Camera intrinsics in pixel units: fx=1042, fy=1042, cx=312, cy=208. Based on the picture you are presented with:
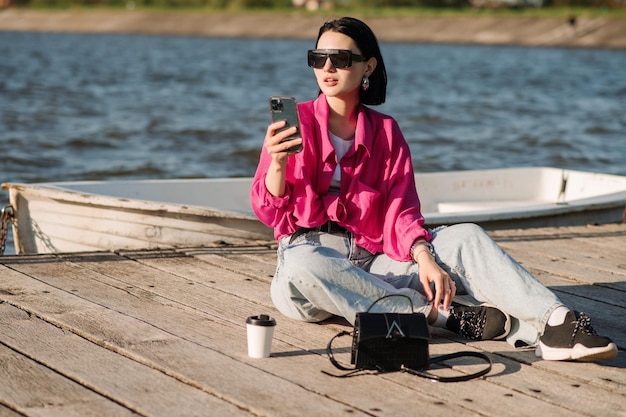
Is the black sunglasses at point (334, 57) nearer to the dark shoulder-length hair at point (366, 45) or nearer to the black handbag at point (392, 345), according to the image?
the dark shoulder-length hair at point (366, 45)

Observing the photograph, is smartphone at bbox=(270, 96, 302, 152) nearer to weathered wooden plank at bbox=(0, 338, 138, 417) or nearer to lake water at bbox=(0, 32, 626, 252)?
weathered wooden plank at bbox=(0, 338, 138, 417)

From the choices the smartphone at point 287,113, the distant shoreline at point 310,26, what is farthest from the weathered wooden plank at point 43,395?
the distant shoreline at point 310,26

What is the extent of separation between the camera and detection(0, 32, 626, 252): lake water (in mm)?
13711

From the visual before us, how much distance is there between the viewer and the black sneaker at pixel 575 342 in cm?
351

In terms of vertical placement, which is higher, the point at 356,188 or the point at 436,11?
the point at 436,11

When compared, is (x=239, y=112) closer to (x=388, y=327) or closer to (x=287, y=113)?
(x=287, y=113)

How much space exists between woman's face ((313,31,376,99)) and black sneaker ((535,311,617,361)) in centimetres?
112

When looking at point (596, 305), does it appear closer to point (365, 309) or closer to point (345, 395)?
point (365, 309)

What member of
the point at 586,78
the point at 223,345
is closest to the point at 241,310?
the point at 223,345

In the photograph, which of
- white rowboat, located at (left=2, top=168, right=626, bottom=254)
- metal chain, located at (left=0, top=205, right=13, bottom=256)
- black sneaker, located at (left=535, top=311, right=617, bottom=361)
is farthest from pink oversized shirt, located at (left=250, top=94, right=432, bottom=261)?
→ metal chain, located at (left=0, top=205, right=13, bottom=256)

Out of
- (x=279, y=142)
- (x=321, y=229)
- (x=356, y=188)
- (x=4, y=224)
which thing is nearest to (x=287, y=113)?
(x=279, y=142)

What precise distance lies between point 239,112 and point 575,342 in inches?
633

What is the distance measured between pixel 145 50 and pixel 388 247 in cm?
4209

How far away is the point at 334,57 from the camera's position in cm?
374
